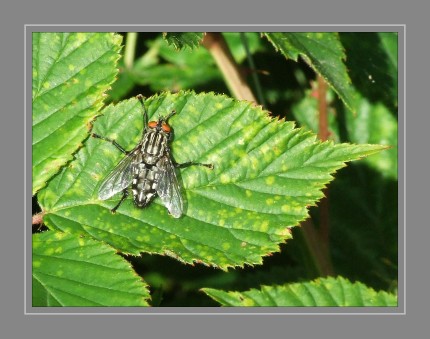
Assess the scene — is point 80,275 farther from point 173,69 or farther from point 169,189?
point 173,69

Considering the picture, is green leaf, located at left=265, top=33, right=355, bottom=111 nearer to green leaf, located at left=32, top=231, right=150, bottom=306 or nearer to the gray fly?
the gray fly

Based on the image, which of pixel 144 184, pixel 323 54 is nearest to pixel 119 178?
pixel 144 184

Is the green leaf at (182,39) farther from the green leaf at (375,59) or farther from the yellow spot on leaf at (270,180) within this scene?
the green leaf at (375,59)

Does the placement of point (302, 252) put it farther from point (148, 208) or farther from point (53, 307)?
point (53, 307)

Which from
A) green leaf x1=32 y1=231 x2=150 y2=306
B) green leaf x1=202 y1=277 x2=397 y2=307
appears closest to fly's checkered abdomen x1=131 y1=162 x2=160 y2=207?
green leaf x1=32 y1=231 x2=150 y2=306

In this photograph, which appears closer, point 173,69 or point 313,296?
point 313,296
